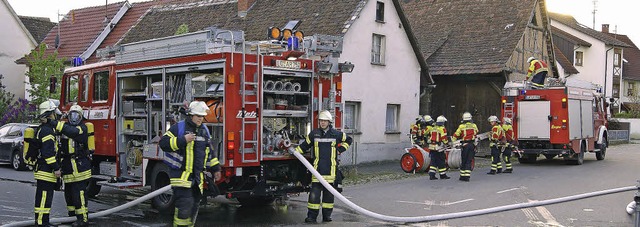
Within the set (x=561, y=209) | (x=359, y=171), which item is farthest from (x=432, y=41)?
(x=561, y=209)

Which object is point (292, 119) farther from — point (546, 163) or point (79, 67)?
point (546, 163)

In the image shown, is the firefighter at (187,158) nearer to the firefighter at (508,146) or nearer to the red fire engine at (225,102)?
the red fire engine at (225,102)

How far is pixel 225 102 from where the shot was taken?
A: 359 inches

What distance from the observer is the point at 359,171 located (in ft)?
60.2

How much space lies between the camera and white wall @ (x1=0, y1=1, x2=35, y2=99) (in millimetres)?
34156

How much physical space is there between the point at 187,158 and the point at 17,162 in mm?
12290

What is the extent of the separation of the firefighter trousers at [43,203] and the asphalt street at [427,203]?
3.03 feet

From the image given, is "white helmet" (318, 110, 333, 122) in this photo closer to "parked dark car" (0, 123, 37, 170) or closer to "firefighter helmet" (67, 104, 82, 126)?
"firefighter helmet" (67, 104, 82, 126)

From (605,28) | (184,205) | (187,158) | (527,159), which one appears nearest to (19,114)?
(527,159)

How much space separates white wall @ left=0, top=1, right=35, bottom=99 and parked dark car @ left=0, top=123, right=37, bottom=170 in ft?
54.8

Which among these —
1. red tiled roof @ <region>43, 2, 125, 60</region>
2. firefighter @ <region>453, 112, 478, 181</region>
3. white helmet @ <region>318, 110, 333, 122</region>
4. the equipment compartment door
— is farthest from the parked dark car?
the equipment compartment door

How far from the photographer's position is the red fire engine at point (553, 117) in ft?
63.6

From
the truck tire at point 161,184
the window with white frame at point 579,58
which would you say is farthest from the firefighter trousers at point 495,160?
the window with white frame at point 579,58

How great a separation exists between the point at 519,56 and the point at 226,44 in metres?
18.5
